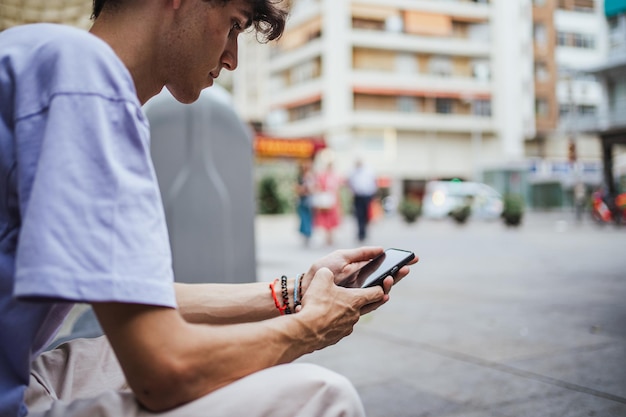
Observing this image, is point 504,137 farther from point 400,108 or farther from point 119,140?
point 119,140

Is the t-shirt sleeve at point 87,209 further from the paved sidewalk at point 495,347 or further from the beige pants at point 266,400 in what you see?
the paved sidewalk at point 495,347

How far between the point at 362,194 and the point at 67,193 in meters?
13.6

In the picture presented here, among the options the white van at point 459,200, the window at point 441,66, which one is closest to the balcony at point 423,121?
the window at point 441,66

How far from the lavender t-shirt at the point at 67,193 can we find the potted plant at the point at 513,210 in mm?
19315

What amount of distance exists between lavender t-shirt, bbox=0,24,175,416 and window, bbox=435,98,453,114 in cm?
4948

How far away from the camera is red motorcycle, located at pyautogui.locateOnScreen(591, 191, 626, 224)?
18.3 metres

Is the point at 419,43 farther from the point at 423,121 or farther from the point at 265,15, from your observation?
the point at 265,15

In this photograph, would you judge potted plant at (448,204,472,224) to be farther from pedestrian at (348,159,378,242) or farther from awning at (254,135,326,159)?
pedestrian at (348,159,378,242)

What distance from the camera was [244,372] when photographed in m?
1.13

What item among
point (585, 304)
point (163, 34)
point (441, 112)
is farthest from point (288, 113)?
point (163, 34)

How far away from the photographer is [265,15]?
4.72 feet

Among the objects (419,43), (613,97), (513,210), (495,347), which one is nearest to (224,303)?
(495,347)

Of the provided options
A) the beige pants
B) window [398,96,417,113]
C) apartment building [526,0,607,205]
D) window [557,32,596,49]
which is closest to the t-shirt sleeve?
the beige pants

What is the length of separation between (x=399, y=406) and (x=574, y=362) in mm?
1124
